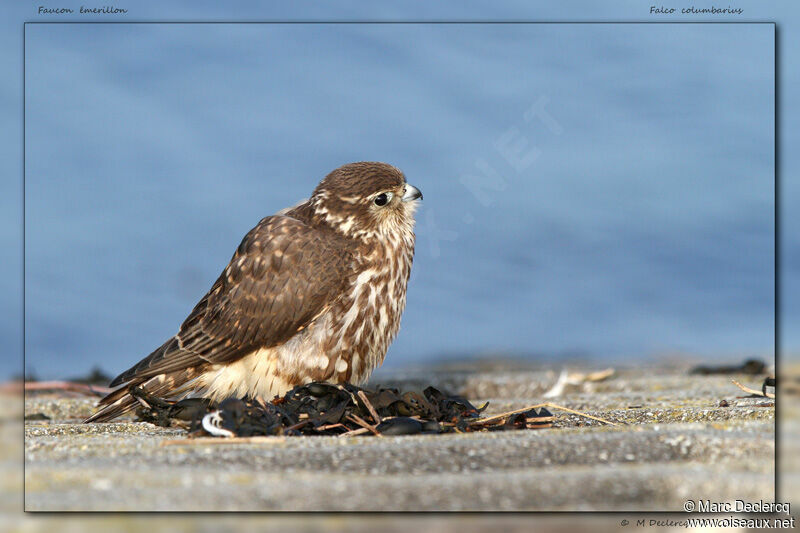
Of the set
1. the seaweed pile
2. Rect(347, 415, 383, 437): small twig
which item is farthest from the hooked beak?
Rect(347, 415, 383, 437): small twig

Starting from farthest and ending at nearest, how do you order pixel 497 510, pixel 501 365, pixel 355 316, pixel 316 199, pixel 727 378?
pixel 501 365 < pixel 727 378 < pixel 316 199 < pixel 355 316 < pixel 497 510

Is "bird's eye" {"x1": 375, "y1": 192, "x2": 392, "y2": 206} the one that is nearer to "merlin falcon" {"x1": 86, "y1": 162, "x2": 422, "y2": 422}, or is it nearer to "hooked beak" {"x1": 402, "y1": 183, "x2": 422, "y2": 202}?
"merlin falcon" {"x1": 86, "y1": 162, "x2": 422, "y2": 422}

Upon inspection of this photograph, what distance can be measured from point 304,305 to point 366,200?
32.2 inches

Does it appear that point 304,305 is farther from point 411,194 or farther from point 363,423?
point 363,423

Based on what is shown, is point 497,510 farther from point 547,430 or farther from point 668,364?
point 668,364

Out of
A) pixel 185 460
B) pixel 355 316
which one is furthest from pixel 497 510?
pixel 355 316

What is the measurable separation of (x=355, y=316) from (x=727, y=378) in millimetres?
3333

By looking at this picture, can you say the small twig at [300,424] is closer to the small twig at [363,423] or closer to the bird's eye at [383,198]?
the small twig at [363,423]

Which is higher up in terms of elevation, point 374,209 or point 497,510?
point 374,209

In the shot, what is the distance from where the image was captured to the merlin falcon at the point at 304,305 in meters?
4.90

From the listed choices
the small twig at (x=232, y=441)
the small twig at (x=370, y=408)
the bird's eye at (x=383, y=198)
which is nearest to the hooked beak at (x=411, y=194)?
the bird's eye at (x=383, y=198)

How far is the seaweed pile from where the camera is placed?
380 centimetres

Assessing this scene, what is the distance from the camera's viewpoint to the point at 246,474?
9.03 ft

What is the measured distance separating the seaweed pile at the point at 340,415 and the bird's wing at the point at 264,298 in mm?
480
